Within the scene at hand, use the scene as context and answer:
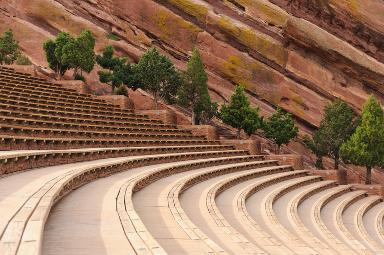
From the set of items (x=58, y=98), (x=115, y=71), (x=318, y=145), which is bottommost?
(x=318, y=145)

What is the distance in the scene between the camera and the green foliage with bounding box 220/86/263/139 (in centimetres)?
4209

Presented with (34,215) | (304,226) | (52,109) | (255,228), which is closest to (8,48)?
(52,109)

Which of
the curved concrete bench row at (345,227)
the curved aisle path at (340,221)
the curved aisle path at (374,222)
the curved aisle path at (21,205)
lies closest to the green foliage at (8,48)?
the curved aisle path at (21,205)

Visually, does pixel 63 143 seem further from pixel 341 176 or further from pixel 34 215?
pixel 341 176

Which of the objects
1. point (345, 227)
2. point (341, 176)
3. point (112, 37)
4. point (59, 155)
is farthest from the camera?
point (112, 37)

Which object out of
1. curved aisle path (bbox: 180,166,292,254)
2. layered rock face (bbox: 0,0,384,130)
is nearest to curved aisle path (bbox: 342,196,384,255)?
curved aisle path (bbox: 180,166,292,254)

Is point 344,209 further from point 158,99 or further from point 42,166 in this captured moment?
point 158,99

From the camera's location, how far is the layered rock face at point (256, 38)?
49.5 m

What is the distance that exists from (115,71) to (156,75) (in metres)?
5.02

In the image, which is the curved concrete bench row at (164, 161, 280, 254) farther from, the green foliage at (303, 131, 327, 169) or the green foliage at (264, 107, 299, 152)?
the green foliage at (303, 131, 327, 169)

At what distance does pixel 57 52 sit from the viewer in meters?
41.3

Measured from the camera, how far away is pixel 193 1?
173 feet

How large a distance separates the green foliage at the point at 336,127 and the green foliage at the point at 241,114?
6.84 metres

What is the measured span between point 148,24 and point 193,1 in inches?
252
